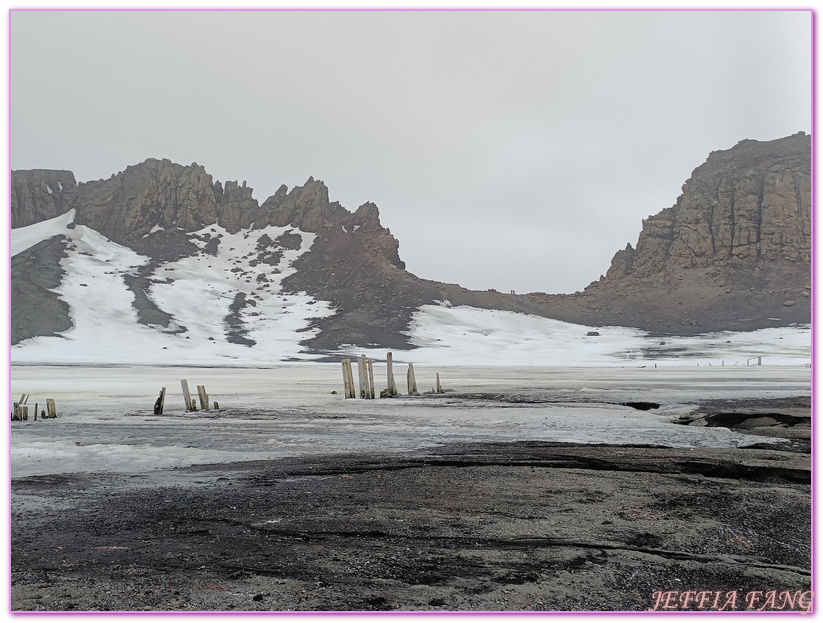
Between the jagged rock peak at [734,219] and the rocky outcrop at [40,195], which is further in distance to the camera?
the rocky outcrop at [40,195]

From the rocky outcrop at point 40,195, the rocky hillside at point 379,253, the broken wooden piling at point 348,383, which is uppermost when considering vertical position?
the rocky outcrop at point 40,195

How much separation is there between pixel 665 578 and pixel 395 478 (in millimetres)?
5645

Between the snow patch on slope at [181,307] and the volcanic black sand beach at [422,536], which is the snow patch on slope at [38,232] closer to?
the snow patch on slope at [181,307]

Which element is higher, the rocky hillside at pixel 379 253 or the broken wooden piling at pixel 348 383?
the rocky hillside at pixel 379 253

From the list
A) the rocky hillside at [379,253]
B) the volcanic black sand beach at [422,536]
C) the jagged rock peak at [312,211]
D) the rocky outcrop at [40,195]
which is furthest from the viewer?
the jagged rock peak at [312,211]

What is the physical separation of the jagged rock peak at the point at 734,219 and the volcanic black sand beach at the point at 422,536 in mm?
144386

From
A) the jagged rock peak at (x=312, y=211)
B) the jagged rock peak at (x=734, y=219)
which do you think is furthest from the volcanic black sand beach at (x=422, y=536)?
the jagged rock peak at (x=312, y=211)

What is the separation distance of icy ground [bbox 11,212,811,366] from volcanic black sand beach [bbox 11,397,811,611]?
65860 millimetres

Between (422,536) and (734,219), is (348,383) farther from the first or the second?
(734,219)

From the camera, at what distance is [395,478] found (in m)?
11.1

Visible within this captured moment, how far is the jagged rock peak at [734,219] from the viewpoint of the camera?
144 metres

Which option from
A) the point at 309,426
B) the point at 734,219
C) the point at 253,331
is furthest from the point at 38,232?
the point at 309,426

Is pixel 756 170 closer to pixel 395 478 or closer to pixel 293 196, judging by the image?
pixel 293 196

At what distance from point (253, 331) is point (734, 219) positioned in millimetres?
111110
